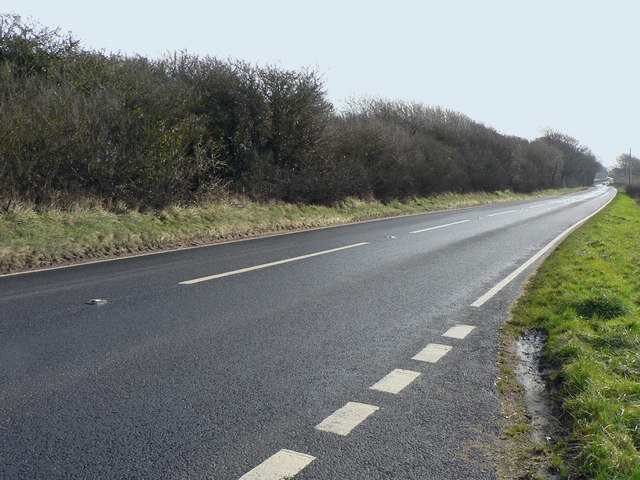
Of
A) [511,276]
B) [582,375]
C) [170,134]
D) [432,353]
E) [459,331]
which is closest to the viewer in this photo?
[582,375]

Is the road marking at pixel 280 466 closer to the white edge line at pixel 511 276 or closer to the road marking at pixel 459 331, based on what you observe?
the road marking at pixel 459 331

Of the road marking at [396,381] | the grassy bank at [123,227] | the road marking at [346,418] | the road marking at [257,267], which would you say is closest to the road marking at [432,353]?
the road marking at [396,381]

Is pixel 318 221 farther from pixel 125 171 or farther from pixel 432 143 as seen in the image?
pixel 432 143

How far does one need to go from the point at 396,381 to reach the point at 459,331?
5.80 ft

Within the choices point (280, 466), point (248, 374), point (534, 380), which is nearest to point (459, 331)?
point (534, 380)

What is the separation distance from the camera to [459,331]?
5723 mm

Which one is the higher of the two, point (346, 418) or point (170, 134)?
point (170, 134)

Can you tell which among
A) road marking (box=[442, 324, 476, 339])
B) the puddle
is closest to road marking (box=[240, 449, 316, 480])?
the puddle

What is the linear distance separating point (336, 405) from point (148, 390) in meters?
1.39

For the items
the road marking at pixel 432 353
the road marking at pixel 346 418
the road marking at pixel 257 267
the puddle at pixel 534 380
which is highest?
the road marking at pixel 257 267

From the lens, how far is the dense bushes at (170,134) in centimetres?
1202

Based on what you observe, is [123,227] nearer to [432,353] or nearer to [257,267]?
[257,267]

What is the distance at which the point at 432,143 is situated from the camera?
3581 centimetres

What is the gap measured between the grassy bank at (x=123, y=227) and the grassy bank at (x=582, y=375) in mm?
8082
